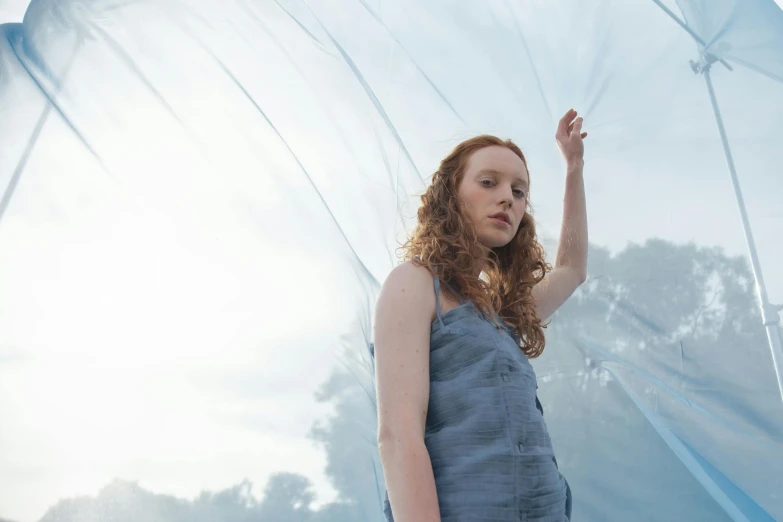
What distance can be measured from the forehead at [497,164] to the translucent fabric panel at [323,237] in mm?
752

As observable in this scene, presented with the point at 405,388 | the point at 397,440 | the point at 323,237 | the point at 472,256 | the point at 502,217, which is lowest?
the point at 397,440

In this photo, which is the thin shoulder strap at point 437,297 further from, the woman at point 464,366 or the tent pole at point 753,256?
the tent pole at point 753,256

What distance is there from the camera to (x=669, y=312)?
7.55 ft

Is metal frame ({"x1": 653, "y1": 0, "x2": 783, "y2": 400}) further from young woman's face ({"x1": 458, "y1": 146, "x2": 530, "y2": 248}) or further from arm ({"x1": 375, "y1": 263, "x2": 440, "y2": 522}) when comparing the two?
arm ({"x1": 375, "y1": 263, "x2": 440, "y2": 522})

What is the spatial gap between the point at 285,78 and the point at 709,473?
2.27 m

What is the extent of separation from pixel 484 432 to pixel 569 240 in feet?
3.20

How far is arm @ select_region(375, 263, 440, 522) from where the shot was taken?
4.21ft

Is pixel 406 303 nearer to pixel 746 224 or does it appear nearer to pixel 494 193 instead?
pixel 494 193

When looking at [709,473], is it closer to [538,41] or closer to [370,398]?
[370,398]

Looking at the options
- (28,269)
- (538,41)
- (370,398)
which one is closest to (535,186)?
(538,41)

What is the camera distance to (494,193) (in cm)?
180

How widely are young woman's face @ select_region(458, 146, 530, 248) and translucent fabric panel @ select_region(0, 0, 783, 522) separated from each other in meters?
0.76

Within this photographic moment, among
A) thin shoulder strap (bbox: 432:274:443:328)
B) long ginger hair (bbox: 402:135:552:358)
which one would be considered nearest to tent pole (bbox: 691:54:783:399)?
long ginger hair (bbox: 402:135:552:358)

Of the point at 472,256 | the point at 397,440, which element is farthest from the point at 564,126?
the point at 397,440
